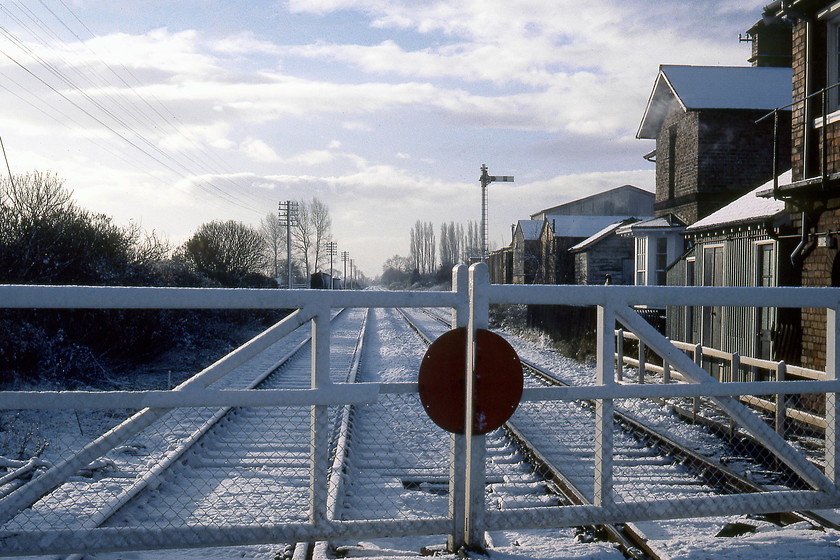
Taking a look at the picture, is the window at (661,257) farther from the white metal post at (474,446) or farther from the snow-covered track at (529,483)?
the white metal post at (474,446)

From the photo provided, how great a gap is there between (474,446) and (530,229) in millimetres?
41747

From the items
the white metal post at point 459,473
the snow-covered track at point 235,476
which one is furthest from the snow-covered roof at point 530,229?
the white metal post at point 459,473

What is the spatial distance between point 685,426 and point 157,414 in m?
6.95

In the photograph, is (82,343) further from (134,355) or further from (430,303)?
(430,303)

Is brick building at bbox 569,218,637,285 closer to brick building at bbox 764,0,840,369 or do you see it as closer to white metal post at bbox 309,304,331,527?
brick building at bbox 764,0,840,369

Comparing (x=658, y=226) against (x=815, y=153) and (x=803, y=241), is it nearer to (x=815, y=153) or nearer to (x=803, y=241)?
(x=803, y=241)

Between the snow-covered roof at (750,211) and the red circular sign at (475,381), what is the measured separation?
932 cm

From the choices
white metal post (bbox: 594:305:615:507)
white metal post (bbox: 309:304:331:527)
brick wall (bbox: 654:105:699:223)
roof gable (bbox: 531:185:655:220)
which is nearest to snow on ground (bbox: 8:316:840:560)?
white metal post (bbox: 594:305:615:507)

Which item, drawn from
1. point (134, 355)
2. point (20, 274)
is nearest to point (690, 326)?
point (134, 355)

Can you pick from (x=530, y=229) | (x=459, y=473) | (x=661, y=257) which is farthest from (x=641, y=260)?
(x=530, y=229)

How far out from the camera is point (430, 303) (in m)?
3.46

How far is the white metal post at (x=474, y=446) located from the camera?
329 cm

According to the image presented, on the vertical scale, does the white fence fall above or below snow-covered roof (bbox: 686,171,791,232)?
below

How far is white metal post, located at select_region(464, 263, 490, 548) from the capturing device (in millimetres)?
3287
